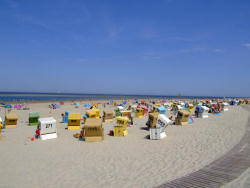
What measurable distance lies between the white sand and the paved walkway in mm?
305

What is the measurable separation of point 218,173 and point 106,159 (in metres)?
3.90

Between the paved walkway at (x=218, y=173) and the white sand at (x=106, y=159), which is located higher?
the paved walkway at (x=218, y=173)

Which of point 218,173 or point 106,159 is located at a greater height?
point 218,173

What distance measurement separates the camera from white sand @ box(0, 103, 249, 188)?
589cm

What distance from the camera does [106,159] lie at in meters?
7.77

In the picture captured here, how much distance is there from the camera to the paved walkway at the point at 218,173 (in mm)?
5309

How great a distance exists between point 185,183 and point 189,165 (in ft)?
5.00

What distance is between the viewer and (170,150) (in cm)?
876

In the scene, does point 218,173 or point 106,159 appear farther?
point 106,159

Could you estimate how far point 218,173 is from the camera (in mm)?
5891

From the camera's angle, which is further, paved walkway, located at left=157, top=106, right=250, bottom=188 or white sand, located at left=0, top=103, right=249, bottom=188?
white sand, located at left=0, top=103, right=249, bottom=188

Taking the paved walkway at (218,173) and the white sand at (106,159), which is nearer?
the paved walkway at (218,173)

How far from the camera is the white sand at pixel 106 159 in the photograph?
5.89 m

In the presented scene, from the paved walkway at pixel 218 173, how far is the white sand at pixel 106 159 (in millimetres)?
305
